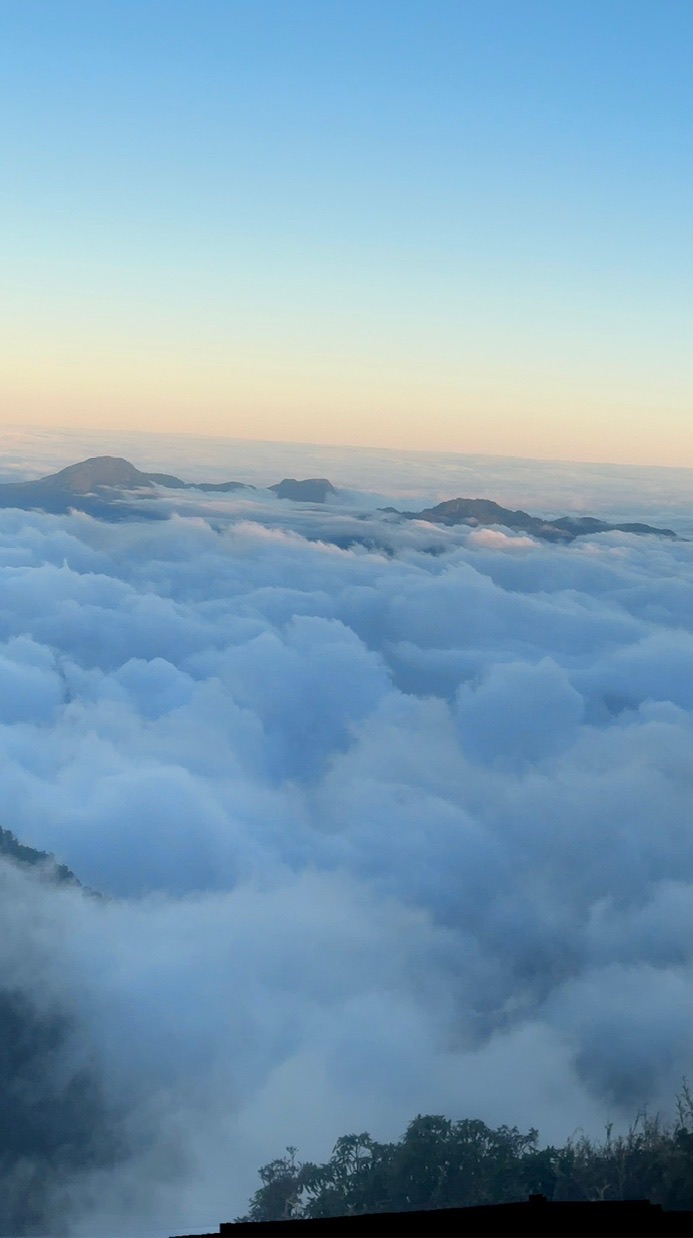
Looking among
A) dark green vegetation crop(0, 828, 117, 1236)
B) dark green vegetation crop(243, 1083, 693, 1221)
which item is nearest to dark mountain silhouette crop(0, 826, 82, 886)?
dark green vegetation crop(0, 828, 117, 1236)

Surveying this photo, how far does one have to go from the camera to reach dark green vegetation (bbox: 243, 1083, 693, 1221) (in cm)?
3756

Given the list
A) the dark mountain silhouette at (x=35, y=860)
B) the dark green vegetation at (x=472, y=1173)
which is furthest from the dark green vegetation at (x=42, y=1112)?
the dark green vegetation at (x=472, y=1173)

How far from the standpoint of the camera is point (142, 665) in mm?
190750

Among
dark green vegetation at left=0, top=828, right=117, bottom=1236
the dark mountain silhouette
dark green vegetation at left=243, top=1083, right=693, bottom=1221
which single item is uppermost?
dark green vegetation at left=243, top=1083, right=693, bottom=1221

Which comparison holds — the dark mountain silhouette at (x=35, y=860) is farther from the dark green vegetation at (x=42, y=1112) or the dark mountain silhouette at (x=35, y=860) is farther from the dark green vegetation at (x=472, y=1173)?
the dark green vegetation at (x=472, y=1173)

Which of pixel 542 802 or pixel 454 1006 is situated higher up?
pixel 542 802

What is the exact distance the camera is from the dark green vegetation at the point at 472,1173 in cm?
3756

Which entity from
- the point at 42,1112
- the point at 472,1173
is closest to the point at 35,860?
the point at 42,1112

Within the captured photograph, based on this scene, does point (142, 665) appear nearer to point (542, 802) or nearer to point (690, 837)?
point (542, 802)

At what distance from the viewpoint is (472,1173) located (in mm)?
39750

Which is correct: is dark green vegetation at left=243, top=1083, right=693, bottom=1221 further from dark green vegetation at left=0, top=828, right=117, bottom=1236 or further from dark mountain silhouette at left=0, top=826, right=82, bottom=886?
dark mountain silhouette at left=0, top=826, right=82, bottom=886

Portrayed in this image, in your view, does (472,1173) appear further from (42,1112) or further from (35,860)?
(35,860)

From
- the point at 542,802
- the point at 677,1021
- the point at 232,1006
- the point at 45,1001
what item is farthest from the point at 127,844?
the point at 677,1021

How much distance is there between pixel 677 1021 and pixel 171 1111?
44.5 meters
